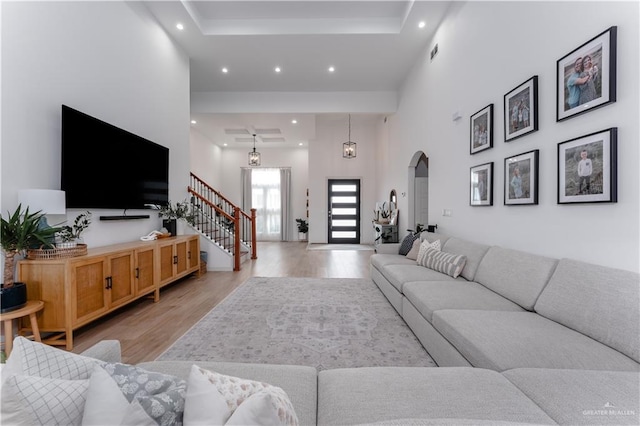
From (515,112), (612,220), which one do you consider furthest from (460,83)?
(612,220)

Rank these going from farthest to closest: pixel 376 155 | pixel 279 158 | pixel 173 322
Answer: pixel 279 158 → pixel 376 155 → pixel 173 322

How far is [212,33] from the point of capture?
4.46 meters

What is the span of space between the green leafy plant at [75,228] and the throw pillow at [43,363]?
210 centimetres

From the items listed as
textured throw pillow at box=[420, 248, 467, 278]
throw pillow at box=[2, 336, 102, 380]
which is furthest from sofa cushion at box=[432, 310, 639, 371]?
throw pillow at box=[2, 336, 102, 380]

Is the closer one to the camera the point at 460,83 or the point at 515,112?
the point at 515,112

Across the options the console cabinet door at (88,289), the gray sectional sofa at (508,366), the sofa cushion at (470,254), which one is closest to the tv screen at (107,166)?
the console cabinet door at (88,289)

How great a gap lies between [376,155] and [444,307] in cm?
749

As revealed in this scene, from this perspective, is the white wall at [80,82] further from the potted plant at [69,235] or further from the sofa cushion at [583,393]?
the sofa cushion at [583,393]

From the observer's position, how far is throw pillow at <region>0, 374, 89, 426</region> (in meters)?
0.64

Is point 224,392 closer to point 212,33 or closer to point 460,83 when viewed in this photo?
point 460,83

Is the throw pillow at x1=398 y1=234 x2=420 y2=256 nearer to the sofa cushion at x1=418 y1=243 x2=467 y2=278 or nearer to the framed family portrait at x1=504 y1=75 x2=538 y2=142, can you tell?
the sofa cushion at x1=418 y1=243 x2=467 y2=278

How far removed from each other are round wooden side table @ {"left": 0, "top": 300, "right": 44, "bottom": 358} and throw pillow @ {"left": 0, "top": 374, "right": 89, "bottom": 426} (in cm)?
202

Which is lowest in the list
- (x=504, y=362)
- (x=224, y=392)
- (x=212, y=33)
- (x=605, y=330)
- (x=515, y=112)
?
(x=504, y=362)

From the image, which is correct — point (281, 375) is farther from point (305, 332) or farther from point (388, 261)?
point (388, 261)
